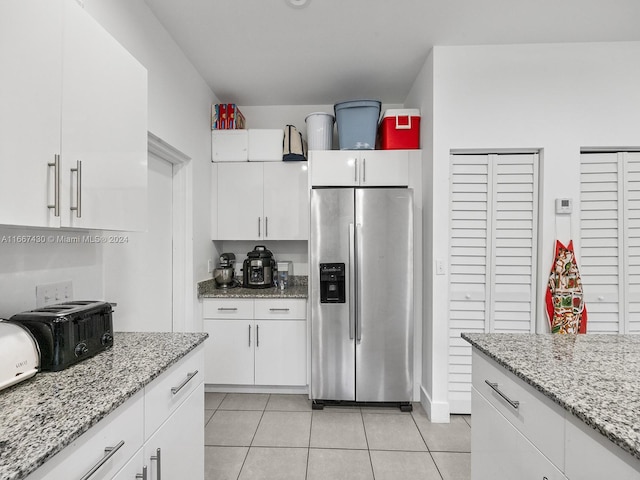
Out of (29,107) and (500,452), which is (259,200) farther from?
(500,452)

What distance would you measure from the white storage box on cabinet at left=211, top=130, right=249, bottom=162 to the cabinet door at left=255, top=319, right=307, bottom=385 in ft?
5.11

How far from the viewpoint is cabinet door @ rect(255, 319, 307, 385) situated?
2.76m

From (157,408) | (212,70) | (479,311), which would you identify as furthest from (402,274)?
(212,70)

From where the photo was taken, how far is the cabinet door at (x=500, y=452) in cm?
96

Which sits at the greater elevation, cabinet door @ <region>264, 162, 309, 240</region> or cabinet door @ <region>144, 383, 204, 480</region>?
cabinet door @ <region>264, 162, 309, 240</region>

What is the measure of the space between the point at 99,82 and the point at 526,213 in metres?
2.69

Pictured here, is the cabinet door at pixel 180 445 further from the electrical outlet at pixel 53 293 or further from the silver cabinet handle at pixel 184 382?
the electrical outlet at pixel 53 293

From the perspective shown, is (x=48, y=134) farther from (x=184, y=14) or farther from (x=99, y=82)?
(x=184, y=14)

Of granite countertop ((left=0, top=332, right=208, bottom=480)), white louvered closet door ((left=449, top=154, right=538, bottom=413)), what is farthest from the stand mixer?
white louvered closet door ((left=449, top=154, right=538, bottom=413))

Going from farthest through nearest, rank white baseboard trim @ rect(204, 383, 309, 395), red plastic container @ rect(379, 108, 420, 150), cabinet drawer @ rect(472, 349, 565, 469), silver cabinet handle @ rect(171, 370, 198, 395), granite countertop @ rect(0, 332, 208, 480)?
1. white baseboard trim @ rect(204, 383, 309, 395)
2. red plastic container @ rect(379, 108, 420, 150)
3. silver cabinet handle @ rect(171, 370, 198, 395)
4. cabinet drawer @ rect(472, 349, 565, 469)
5. granite countertop @ rect(0, 332, 208, 480)

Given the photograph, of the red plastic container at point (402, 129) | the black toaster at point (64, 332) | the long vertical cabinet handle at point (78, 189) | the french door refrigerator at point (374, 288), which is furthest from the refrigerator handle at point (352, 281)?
the long vertical cabinet handle at point (78, 189)

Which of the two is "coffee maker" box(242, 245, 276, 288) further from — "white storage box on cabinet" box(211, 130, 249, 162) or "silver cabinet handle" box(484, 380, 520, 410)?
"silver cabinet handle" box(484, 380, 520, 410)

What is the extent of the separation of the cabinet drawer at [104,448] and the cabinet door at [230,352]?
1.78 m

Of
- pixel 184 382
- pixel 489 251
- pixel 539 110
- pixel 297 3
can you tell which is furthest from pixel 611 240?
pixel 184 382
